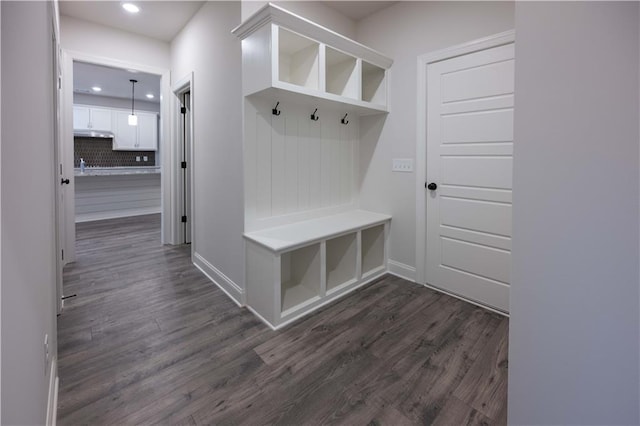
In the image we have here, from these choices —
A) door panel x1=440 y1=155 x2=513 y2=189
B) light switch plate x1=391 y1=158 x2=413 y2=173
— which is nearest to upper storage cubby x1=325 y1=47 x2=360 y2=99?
light switch plate x1=391 y1=158 x2=413 y2=173

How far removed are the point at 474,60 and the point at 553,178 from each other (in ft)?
6.85

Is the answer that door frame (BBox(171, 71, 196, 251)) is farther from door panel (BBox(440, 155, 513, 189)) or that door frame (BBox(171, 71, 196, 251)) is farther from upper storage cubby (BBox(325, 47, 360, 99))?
door panel (BBox(440, 155, 513, 189))

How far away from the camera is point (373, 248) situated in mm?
3389

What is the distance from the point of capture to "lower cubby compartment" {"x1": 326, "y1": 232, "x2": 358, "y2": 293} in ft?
9.65

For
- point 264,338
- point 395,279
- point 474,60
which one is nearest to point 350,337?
point 264,338

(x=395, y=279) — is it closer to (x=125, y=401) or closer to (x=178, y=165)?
(x=125, y=401)

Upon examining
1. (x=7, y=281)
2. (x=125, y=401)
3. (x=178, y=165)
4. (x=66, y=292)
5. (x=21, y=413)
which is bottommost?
(x=125, y=401)

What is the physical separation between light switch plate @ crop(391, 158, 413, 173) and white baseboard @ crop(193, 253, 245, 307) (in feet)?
6.19

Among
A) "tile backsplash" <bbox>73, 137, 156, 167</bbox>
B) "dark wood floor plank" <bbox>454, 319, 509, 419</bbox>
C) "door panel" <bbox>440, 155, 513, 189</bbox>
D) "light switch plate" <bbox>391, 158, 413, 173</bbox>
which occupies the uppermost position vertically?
"tile backsplash" <bbox>73, 137, 156, 167</bbox>

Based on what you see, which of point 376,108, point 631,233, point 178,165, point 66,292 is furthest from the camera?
point 178,165

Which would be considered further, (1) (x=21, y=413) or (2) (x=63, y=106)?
(2) (x=63, y=106)

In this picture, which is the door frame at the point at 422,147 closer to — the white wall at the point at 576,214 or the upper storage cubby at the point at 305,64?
the upper storage cubby at the point at 305,64

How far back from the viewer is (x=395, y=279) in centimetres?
318

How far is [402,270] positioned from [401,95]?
1750 millimetres
